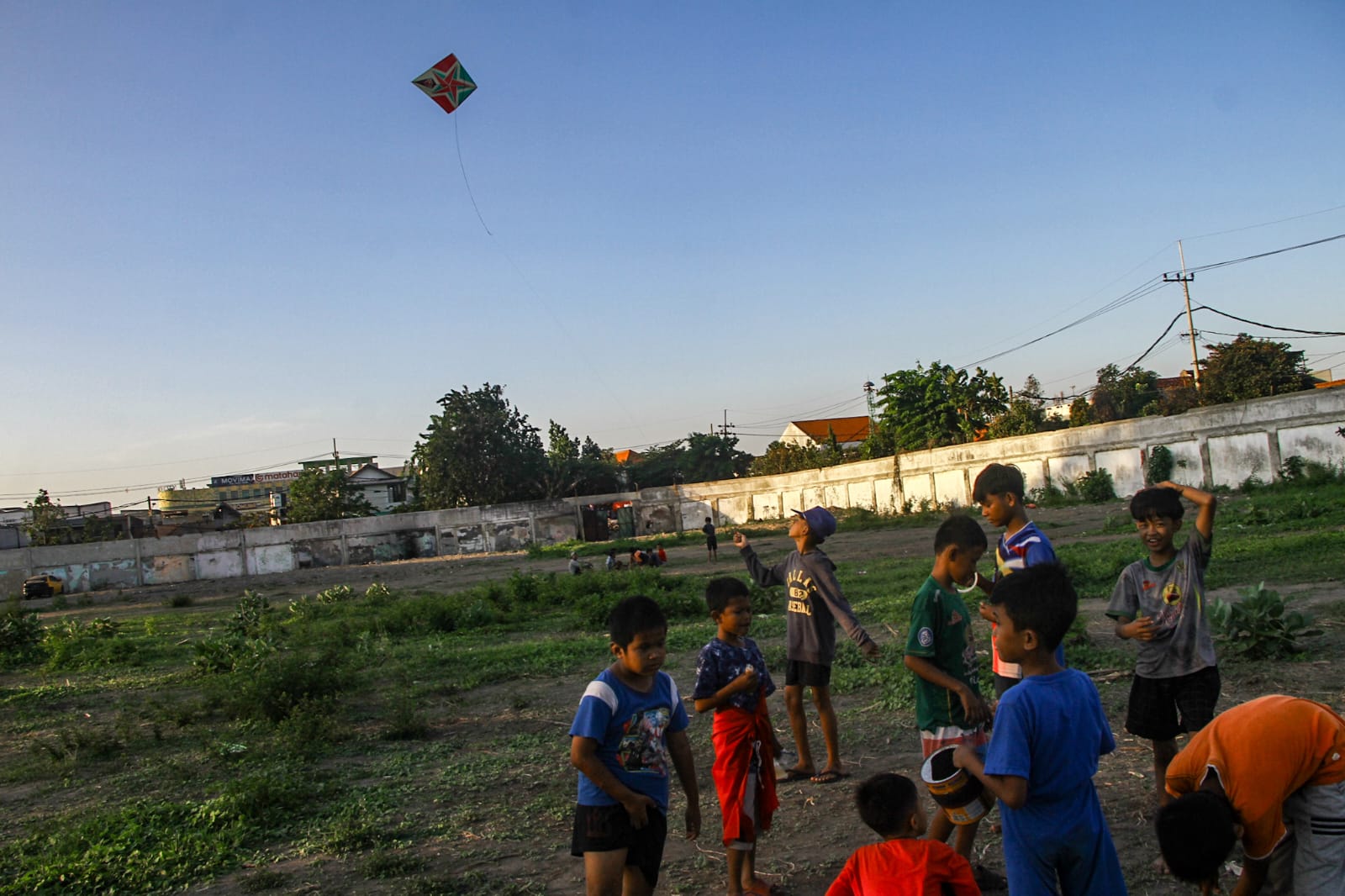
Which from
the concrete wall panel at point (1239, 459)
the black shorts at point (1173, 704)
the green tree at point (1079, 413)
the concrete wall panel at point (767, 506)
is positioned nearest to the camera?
the black shorts at point (1173, 704)

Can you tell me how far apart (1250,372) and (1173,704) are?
36.3m

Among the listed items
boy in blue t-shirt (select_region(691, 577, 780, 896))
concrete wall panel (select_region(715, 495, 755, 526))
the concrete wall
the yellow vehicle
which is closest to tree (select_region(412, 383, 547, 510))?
the concrete wall

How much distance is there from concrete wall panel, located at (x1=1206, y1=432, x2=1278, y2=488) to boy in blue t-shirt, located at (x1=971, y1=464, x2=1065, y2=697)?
85.9 ft

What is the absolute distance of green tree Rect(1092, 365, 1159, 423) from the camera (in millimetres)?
47000

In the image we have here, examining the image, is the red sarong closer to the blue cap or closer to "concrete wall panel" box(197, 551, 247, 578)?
the blue cap

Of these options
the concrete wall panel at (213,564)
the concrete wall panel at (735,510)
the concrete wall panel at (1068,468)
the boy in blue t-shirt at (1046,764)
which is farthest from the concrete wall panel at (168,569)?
the boy in blue t-shirt at (1046,764)

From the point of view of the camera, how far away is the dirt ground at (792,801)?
172 inches

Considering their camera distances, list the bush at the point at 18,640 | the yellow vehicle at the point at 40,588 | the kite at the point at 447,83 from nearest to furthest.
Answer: the kite at the point at 447,83 → the bush at the point at 18,640 → the yellow vehicle at the point at 40,588

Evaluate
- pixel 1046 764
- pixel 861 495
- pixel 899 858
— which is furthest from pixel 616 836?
pixel 861 495

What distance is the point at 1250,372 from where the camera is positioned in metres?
34.8

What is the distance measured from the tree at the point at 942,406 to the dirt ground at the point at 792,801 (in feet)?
109

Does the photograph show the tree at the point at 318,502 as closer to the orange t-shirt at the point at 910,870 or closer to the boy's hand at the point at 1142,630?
the boy's hand at the point at 1142,630

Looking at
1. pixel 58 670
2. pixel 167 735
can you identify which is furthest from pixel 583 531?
pixel 167 735

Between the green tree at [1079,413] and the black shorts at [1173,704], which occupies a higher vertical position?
the green tree at [1079,413]
